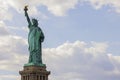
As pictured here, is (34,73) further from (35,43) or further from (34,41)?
(34,41)

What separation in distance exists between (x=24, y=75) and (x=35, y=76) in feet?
7.68

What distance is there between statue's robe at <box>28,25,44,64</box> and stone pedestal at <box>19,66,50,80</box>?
1.54 m

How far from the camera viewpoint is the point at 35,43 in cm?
10375

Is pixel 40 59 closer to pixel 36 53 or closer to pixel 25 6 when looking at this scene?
pixel 36 53

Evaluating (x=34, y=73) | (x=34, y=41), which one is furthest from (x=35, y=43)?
(x=34, y=73)

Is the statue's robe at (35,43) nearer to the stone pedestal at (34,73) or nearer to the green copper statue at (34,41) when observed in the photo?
the green copper statue at (34,41)

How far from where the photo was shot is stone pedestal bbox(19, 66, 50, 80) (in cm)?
10062

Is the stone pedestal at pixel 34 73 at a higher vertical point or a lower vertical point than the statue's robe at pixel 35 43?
lower

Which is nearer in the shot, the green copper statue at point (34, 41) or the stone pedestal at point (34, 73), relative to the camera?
the stone pedestal at point (34, 73)

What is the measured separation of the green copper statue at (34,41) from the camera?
4033 inches

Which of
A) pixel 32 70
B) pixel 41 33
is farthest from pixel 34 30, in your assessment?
pixel 32 70

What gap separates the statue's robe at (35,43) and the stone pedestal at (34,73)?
60.4 inches

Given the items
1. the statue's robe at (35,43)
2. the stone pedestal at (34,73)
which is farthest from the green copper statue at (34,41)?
the stone pedestal at (34,73)

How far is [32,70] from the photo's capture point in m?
100
